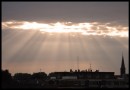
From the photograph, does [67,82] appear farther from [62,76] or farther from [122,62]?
[122,62]

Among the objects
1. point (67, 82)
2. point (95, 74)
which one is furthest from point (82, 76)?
point (67, 82)

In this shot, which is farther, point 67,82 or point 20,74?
point 20,74

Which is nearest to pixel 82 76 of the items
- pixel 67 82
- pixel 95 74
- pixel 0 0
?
pixel 95 74

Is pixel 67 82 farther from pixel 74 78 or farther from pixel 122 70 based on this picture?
pixel 122 70

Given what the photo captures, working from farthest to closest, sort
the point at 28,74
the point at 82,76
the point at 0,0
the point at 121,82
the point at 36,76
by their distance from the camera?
the point at 28,74
the point at 36,76
the point at 82,76
the point at 121,82
the point at 0,0

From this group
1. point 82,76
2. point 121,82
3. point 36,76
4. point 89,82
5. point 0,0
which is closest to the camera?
point 0,0

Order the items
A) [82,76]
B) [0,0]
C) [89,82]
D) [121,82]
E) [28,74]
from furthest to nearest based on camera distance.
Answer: [28,74], [82,76], [89,82], [121,82], [0,0]

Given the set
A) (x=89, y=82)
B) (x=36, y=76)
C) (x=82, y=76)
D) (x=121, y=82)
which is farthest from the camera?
(x=36, y=76)

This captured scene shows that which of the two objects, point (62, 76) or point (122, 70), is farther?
point (122, 70)
